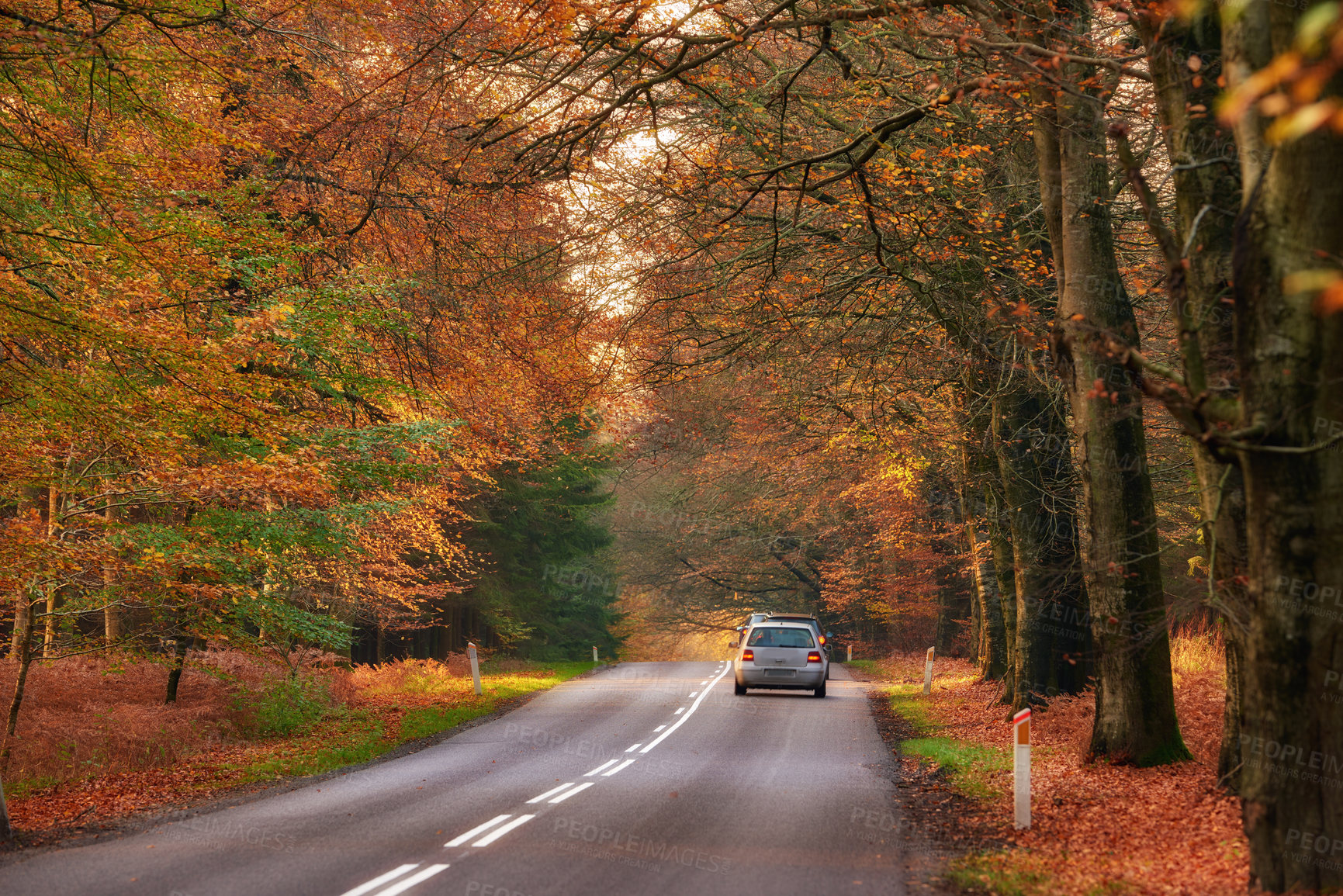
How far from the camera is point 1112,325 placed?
34.7 ft

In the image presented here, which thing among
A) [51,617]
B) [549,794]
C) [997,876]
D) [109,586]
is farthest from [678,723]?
[997,876]

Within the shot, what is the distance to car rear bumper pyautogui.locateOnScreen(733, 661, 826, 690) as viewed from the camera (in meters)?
23.2

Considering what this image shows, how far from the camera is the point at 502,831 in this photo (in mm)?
8703

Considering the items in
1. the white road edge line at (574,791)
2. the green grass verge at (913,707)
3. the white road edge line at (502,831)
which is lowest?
the green grass verge at (913,707)

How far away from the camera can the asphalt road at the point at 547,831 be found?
6.92 m

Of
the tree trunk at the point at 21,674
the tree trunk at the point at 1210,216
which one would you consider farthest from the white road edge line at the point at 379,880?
the tree trunk at the point at 21,674

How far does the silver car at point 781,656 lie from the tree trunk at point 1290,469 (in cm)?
1795

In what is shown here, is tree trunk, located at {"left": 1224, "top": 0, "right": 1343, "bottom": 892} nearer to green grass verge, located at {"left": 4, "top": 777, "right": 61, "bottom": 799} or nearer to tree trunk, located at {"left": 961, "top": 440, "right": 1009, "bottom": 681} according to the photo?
green grass verge, located at {"left": 4, "top": 777, "right": 61, "bottom": 799}

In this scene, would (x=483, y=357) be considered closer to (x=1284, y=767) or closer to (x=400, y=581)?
(x=400, y=581)

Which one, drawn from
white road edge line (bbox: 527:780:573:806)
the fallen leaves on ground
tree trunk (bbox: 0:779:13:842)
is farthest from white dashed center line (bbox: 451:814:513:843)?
the fallen leaves on ground

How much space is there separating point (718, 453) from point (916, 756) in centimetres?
2019

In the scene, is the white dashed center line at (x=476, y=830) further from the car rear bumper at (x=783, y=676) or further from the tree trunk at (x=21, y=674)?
the car rear bumper at (x=783, y=676)

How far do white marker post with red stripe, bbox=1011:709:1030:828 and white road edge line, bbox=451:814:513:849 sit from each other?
457cm

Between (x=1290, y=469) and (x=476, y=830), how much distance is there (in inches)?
270
